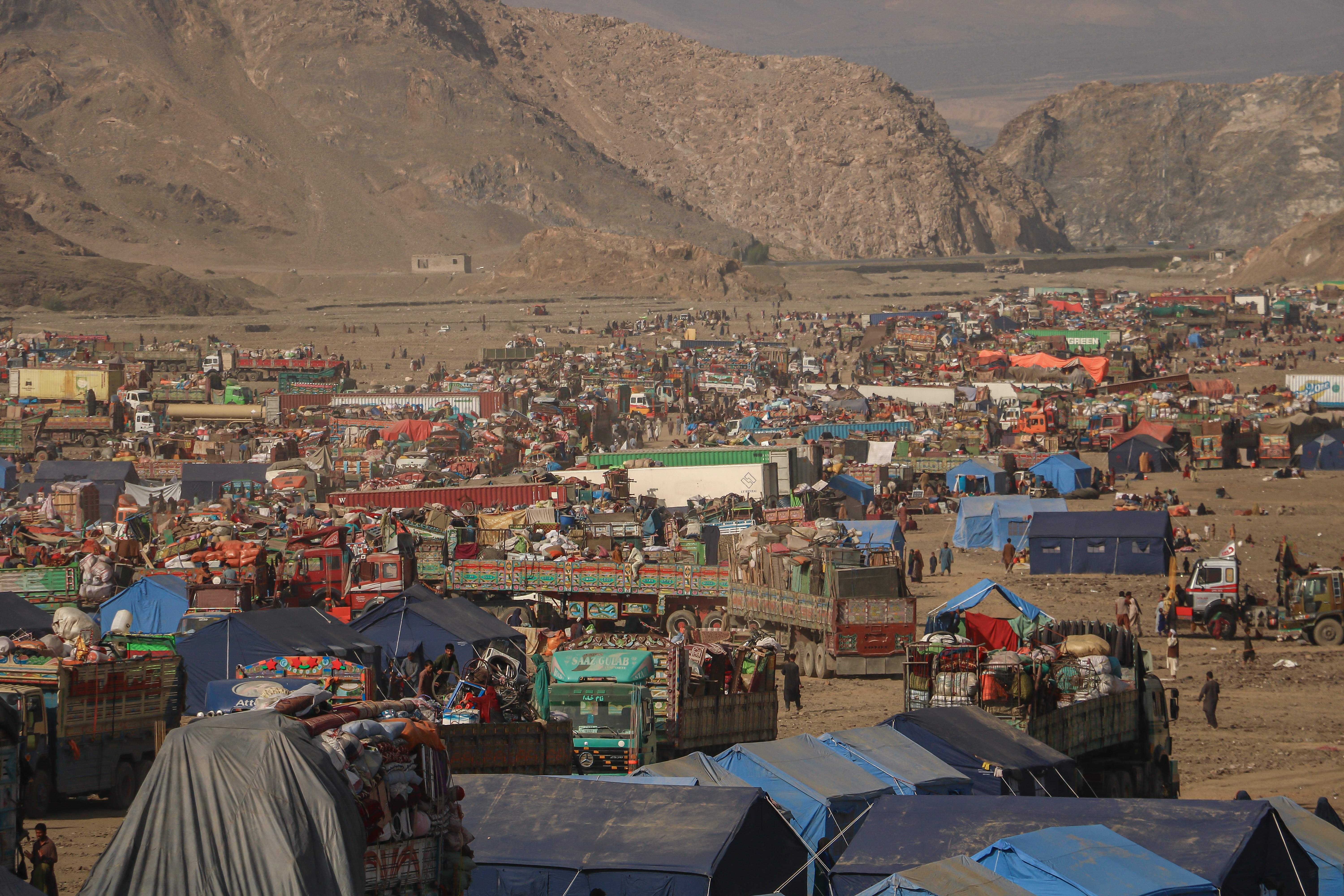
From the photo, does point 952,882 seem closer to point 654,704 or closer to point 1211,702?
point 654,704

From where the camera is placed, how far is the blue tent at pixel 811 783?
10.4 metres

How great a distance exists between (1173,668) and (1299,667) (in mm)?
1788

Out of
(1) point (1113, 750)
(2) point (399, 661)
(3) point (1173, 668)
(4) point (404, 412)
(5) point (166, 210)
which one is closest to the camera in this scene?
(1) point (1113, 750)

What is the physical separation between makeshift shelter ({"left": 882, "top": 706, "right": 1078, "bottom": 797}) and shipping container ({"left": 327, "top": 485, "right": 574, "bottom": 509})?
1753 cm

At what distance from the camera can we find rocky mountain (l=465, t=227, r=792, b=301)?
10238 cm

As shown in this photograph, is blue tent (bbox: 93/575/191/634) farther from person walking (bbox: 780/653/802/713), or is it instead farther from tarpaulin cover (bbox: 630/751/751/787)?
tarpaulin cover (bbox: 630/751/751/787)

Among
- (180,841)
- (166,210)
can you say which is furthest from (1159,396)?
(166,210)

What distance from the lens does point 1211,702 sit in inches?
646

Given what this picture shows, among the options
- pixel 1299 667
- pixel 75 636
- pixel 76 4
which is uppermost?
pixel 76 4

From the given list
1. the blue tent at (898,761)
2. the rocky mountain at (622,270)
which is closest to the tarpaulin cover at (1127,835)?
the blue tent at (898,761)

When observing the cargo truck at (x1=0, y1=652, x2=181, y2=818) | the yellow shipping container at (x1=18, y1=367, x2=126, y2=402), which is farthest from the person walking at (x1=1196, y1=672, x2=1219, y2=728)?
the yellow shipping container at (x1=18, y1=367, x2=126, y2=402)

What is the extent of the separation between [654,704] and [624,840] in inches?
147

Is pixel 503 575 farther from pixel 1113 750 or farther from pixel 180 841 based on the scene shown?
pixel 180 841

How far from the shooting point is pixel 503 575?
71.7 ft
